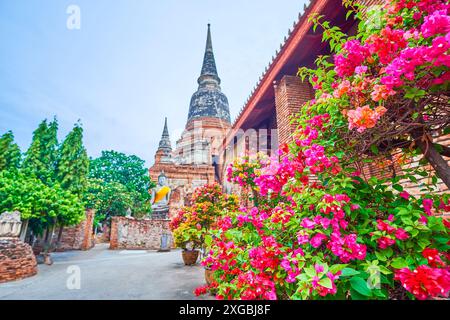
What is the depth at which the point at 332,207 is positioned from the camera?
4.65ft

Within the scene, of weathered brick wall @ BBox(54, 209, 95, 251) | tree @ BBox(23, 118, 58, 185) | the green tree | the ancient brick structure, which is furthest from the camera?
the green tree

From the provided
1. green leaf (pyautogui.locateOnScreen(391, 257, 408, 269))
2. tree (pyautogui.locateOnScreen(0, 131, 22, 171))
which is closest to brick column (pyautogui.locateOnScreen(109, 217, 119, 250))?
tree (pyautogui.locateOnScreen(0, 131, 22, 171))

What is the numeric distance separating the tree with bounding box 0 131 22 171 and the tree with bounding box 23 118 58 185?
112 cm

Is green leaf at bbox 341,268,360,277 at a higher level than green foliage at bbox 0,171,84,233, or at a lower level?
lower

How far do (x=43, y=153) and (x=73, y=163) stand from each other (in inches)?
68.5

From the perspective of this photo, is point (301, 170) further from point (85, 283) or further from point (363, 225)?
point (85, 283)

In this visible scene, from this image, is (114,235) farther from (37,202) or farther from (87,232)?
(37,202)

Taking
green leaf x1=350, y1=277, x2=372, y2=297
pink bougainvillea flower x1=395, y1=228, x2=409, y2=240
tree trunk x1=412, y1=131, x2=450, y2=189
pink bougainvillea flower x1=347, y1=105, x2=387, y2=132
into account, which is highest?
pink bougainvillea flower x1=347, y1=105, x2=387, y2=132

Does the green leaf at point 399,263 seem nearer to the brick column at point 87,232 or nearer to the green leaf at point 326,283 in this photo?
the green leaf at point 326,283

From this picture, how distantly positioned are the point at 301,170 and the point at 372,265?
72 centimetres

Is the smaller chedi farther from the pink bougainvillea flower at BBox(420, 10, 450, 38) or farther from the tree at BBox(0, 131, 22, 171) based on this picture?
the pink bougainvillea flower at BBox(420, 10, 450, 38)

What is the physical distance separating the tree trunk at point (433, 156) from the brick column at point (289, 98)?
10.5ft

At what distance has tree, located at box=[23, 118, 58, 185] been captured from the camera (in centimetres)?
1326
